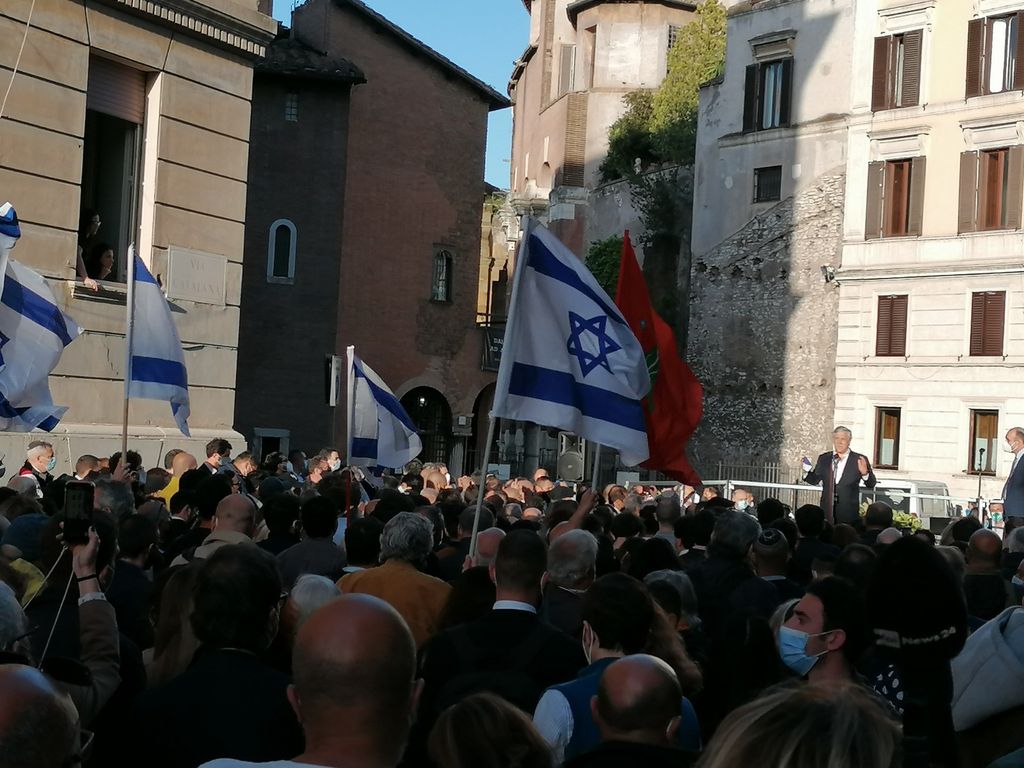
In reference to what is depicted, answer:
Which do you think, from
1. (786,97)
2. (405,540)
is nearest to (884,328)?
(786,97)

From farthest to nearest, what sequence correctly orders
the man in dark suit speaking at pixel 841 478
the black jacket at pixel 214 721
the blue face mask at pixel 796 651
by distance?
1. the man in dark suit speaking at pixel 841 478
2. the blue face mask at pixel 796 651
3. the black jacket at pixel 214 721

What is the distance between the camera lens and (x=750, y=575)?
8250 millimetres

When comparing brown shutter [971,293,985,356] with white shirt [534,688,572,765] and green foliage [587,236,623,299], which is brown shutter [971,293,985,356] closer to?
green foliage [587,236,623,299]

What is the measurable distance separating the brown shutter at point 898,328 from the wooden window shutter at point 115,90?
25.1m

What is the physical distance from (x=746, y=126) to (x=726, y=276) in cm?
424

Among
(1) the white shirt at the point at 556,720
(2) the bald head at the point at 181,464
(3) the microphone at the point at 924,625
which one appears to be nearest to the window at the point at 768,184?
(2) the bald head at the point at 181,464

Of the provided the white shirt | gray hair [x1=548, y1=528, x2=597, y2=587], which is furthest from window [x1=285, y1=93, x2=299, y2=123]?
the white shirt

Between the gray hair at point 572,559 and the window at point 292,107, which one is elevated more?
the window at point 292,107

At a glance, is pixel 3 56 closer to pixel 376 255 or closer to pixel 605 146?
pixel 376 255

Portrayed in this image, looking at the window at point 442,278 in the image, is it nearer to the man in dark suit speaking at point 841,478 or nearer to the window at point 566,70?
the window at point 566,70

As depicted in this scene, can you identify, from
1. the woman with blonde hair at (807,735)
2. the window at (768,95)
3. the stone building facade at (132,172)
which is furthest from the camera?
the window at (768,95)

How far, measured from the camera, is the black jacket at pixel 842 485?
55.3 feet

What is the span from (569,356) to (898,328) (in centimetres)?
3068

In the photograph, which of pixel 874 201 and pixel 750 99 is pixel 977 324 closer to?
pixel 874 201
